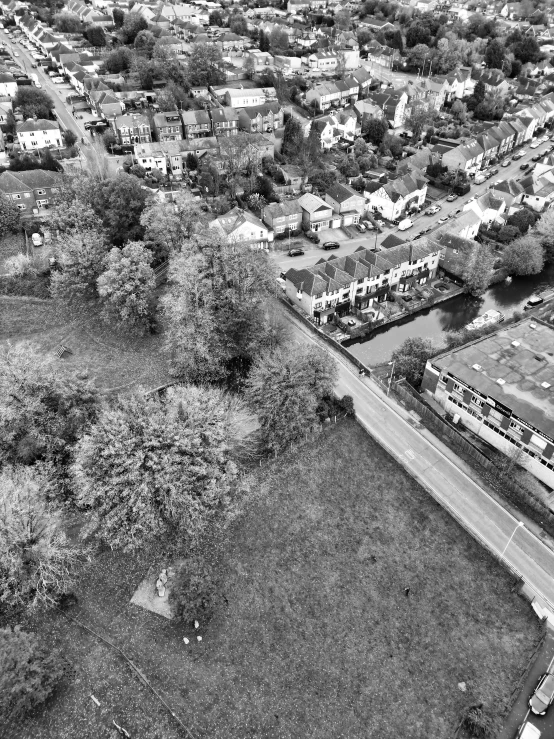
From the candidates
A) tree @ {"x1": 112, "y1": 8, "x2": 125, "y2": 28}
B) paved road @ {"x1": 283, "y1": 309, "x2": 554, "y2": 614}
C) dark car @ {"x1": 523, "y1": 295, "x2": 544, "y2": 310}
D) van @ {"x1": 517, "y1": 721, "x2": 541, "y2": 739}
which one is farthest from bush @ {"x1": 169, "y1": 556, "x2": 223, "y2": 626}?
tree @ {"x1": 112, "y1": 8, "x2": 125, "y2": 28}

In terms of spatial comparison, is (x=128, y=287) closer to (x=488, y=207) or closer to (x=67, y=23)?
(x=488, y=207)

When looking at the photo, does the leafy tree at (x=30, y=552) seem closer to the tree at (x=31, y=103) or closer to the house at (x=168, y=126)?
the house at (x=168, y=126)

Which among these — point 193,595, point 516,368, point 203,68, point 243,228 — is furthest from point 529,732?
point 203,68

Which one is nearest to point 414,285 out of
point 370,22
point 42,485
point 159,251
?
point 159,251

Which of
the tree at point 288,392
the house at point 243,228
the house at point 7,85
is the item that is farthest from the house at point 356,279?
the house at point 7,85

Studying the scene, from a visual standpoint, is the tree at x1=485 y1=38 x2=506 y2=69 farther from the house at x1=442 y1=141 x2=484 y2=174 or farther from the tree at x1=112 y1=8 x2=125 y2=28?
the tree at x1=112 y1=8 x2=125 y2=28
